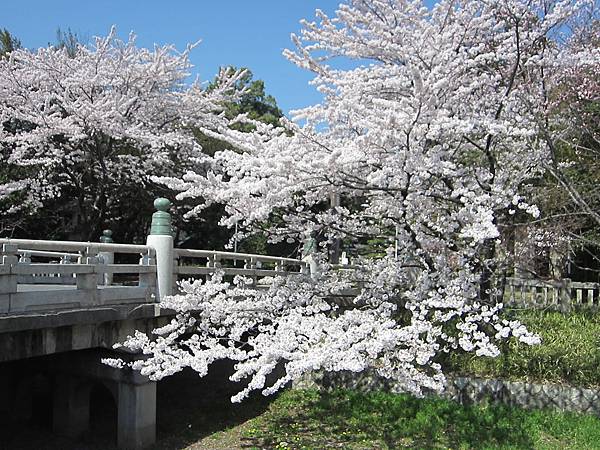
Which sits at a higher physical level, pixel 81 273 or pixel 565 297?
pixel 81 273

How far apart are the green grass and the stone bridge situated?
1971mm

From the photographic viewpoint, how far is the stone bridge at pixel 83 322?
21.9 ft

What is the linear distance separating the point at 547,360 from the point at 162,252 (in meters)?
6.00

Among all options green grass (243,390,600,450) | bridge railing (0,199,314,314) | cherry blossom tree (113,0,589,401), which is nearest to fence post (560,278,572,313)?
cherry blossom tree (113,0,589,401)

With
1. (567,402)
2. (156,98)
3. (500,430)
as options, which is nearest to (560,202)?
(567,402)

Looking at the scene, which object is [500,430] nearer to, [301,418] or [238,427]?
[301,418]

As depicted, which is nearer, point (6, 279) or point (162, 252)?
point (6, 279)

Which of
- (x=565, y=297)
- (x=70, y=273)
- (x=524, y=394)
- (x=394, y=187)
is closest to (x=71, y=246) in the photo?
(x=70, y=273)

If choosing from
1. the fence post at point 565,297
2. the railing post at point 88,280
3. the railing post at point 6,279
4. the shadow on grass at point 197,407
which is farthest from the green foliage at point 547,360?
the railing post at point 6,279

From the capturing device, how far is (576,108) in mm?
9406

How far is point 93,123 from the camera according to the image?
13.6 meters

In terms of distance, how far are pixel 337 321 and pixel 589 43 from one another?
6.20 m

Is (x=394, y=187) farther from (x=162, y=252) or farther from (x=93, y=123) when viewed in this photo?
(x=93, y=123)

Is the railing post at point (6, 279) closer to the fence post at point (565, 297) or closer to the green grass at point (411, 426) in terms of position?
the green grass at point (411, 426)
